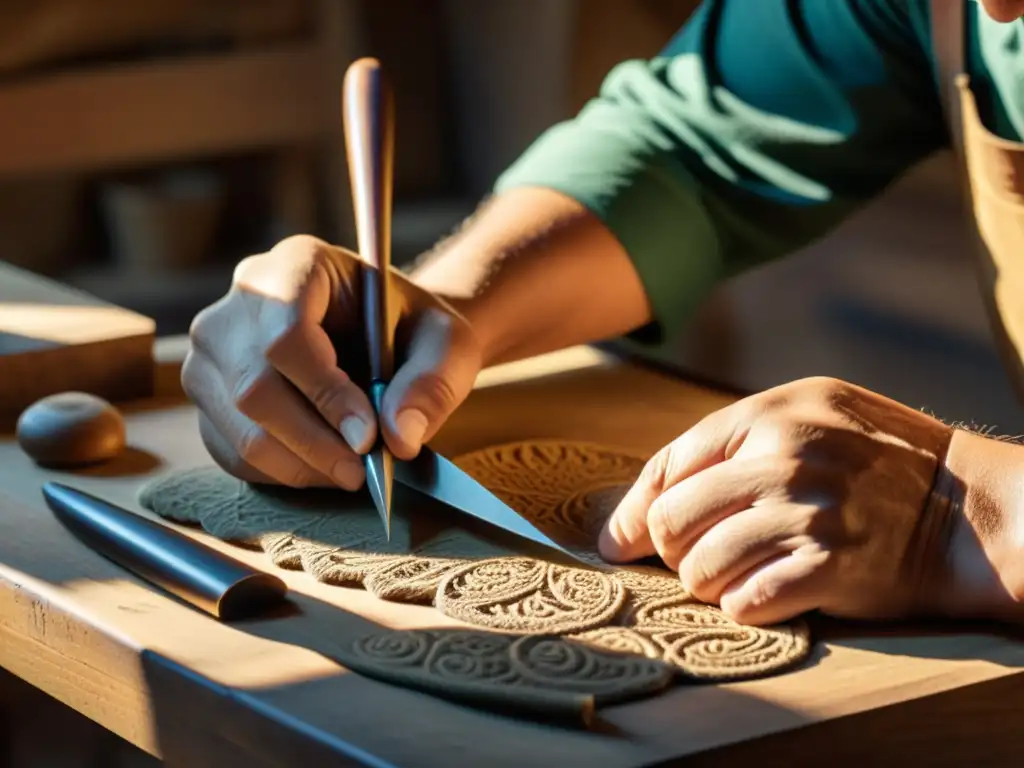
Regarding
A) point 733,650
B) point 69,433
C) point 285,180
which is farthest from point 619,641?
point 285,180

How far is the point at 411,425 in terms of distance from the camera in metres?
1.00

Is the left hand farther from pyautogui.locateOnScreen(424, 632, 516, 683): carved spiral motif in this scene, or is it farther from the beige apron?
the beige apron

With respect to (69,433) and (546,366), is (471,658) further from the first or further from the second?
(546,366)

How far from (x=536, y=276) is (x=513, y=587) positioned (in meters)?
0.46

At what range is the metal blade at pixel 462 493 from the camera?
0.93 meters

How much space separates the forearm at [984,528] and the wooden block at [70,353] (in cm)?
65

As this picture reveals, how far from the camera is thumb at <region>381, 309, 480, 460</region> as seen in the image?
1001mm

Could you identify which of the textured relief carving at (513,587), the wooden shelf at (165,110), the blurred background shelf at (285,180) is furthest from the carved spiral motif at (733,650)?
the wooden shelf at (165,110)

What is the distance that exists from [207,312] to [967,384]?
4.92 ft

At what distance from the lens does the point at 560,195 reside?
52.1 inches

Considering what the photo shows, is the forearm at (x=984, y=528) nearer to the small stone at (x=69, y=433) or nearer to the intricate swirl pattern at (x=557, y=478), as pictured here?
the intricate swirl pattern at (x=557, y=478)

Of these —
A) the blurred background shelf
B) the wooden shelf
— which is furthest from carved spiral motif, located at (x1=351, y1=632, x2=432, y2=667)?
the wooden shelf

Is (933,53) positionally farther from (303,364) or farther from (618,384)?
(303,364)

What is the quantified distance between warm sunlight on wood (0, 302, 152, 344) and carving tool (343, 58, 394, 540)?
0.27 meters
